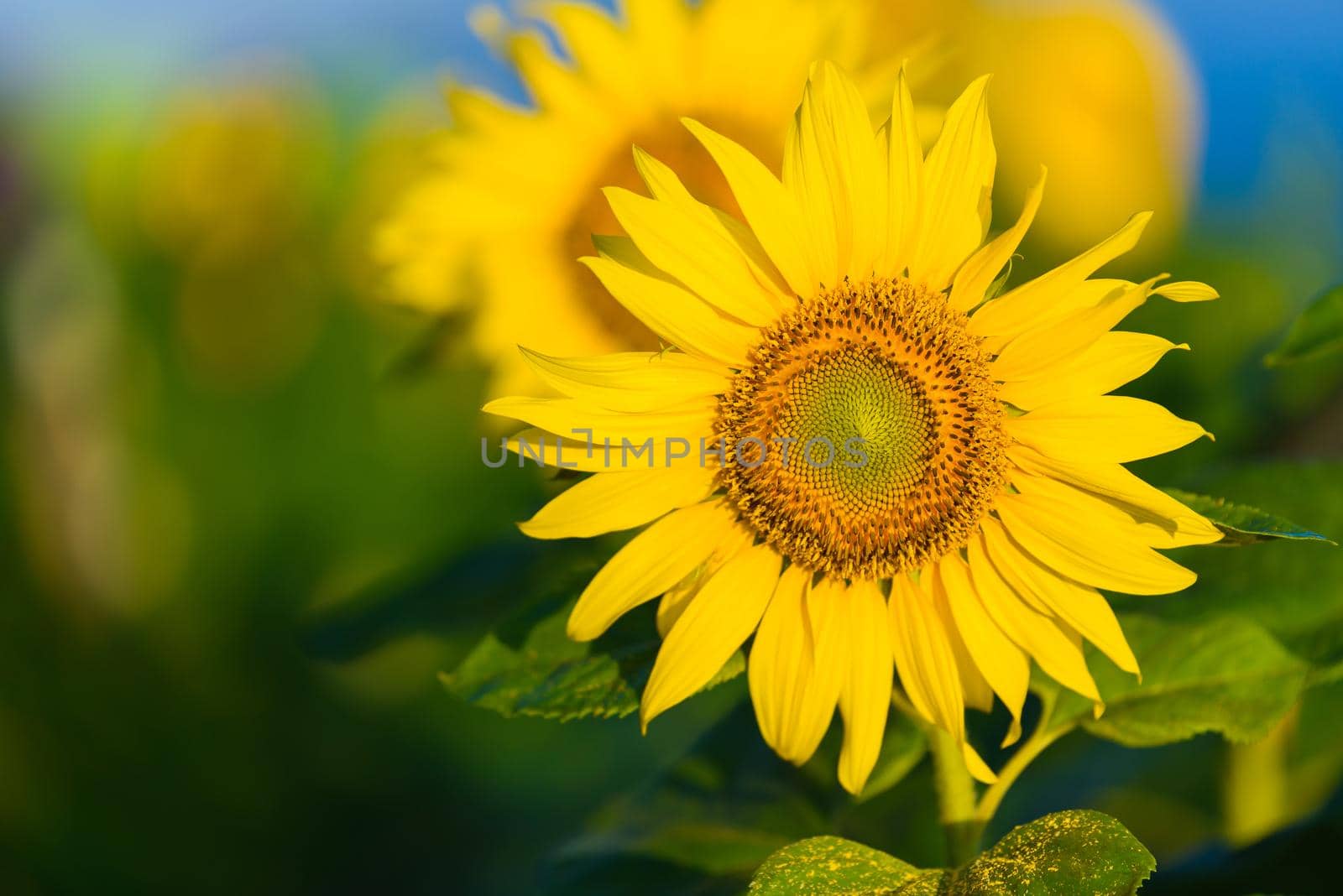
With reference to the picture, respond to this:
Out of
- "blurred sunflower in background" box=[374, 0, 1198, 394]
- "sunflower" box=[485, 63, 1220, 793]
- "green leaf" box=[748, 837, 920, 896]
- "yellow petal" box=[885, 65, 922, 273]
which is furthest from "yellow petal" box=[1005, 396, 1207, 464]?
"blurred sunflower in background" box=[374, 0, 1198, 394]

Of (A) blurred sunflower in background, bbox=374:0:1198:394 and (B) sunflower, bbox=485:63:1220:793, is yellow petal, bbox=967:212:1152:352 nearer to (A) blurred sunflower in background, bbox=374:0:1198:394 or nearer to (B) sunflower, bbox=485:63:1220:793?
(B) sunflower, bbox=485:63:1220:793

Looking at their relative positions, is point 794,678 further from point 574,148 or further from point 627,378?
point 574,148

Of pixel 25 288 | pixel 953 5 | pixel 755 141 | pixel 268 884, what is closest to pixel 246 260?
pixel 25 288

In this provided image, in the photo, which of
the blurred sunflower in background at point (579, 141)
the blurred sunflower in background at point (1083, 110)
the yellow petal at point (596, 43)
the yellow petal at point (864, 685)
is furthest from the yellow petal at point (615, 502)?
the blurred sunflower in background at point (1083, 110)

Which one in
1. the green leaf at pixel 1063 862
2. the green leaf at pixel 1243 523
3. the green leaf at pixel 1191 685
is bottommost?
the green leaf at pixel 1063 862

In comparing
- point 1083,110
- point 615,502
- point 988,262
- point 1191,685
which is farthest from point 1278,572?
point 1083,110

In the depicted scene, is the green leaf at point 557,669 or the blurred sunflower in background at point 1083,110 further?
the blurred sunflower in background at point 1083,110

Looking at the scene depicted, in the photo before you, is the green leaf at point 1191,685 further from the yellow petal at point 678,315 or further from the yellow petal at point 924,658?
the yellow petal at point 678,315

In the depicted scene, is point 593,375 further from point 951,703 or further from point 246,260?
point 246,260
